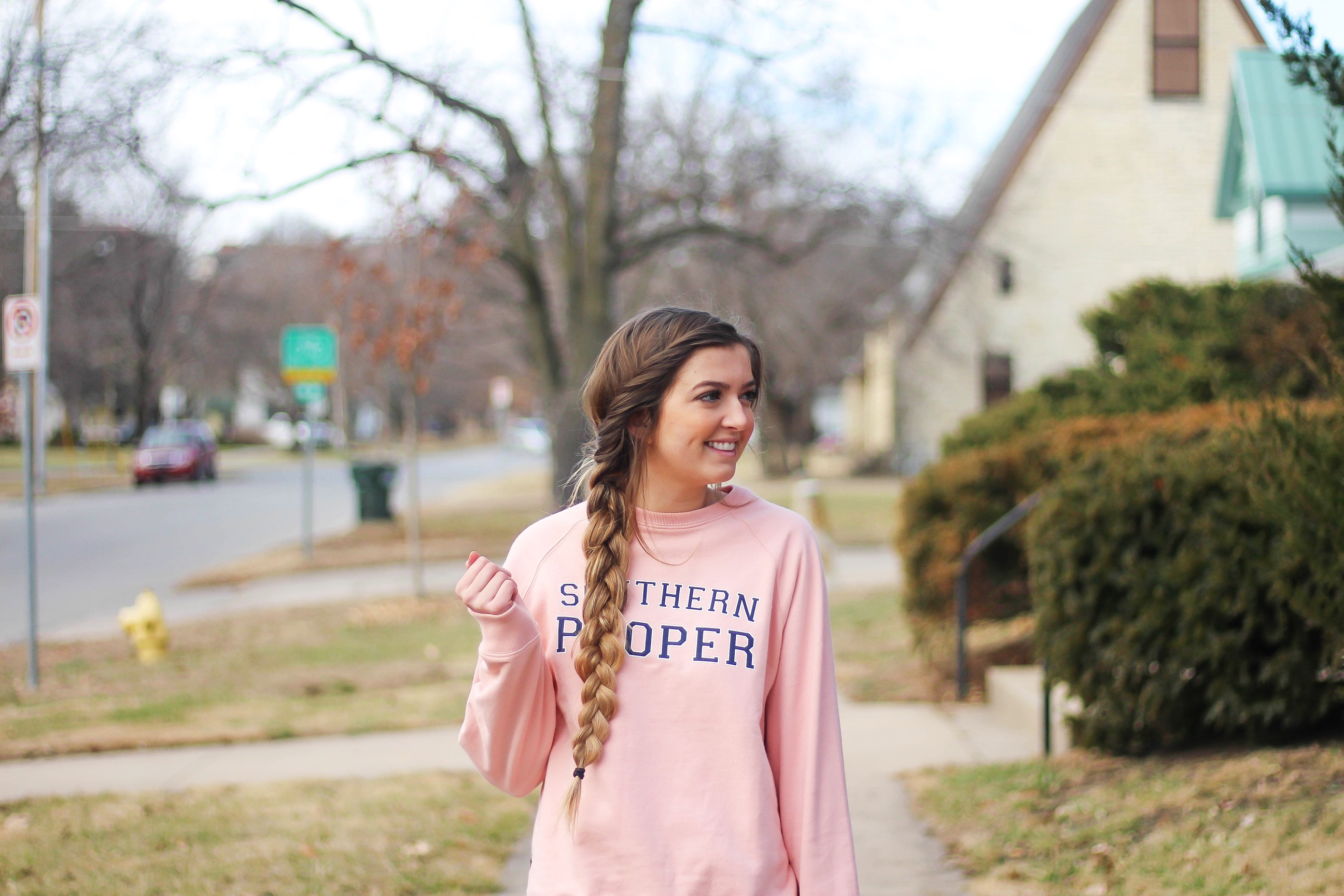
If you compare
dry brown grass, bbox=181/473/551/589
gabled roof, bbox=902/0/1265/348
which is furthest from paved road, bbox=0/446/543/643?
gabled roof, bbox=902/0/1265/348

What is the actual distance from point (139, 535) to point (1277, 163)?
59.4 feet

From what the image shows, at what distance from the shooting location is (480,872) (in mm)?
4688

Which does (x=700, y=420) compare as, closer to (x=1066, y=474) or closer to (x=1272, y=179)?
(x=1066, y=474)

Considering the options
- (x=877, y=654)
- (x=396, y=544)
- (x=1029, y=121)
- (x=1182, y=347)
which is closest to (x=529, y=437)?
(x=1029, y=121)

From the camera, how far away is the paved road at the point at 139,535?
1394cm

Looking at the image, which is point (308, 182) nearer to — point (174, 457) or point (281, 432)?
point (174, 457)

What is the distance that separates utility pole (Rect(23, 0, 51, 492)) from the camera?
755cm

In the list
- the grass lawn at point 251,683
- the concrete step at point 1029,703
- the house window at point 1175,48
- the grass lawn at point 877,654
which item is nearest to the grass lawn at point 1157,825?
the concrete step at point 1029,703

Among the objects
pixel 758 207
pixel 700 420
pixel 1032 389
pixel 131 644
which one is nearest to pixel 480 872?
pixel 700 420

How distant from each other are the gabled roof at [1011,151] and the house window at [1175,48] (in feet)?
3.04

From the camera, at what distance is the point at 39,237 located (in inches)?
888

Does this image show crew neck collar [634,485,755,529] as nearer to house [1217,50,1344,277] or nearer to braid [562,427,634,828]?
braid [562,427,634,828]

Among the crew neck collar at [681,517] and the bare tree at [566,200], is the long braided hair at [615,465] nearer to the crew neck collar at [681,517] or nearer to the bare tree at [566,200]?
the crew neck collar at [681,517]

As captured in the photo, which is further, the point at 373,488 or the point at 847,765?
the point at 373,488
